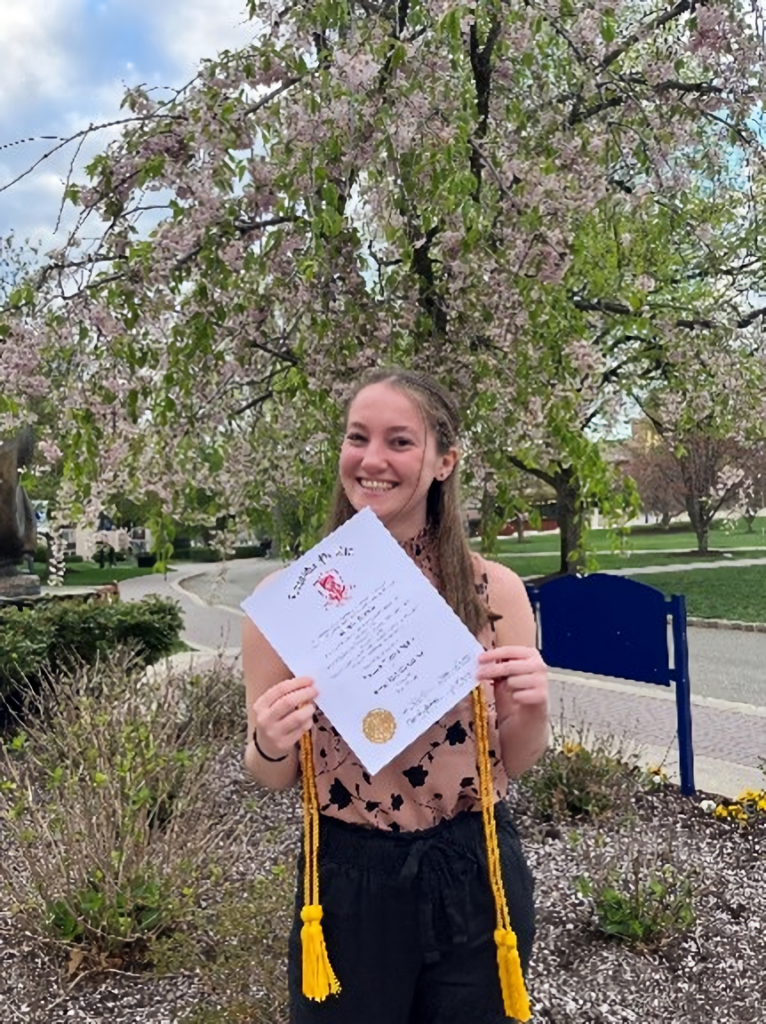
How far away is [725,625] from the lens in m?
13.8

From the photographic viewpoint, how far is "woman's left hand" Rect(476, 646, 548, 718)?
1589 millimetres

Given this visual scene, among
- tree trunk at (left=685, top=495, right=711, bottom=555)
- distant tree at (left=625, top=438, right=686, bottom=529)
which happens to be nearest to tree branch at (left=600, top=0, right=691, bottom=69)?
distant tree at (left=625, top=438, right=686, bottom=529)

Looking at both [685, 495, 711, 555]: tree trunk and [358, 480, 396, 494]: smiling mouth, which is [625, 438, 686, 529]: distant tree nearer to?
[685, 495, 711, 555]: tree trunk

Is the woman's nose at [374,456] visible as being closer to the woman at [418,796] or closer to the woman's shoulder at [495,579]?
the woman at [418,796]

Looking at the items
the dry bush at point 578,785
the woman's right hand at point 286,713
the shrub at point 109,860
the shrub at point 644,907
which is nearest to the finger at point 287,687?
the woman's right hand at point 286,713

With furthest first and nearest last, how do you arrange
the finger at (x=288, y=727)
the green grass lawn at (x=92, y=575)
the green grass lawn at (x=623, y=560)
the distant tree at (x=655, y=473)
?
the distant tree at (x=655, y=473) < the green grass lawn at (x=92, y=575) < the green grass lawn at (x=623, y=560) < the finger at (x=288, y=727)

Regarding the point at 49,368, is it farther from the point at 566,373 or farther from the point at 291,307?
the point at 566,373

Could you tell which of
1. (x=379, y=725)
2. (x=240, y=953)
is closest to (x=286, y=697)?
(x=379, y=725)

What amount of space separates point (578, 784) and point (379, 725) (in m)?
3.26

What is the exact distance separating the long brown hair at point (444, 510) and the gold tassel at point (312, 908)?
1.15 ft

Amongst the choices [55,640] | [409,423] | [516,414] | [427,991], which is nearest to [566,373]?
[516,414]

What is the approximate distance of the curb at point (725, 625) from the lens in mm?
13398

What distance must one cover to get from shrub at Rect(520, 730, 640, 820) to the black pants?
298cm

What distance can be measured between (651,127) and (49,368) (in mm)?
2791
